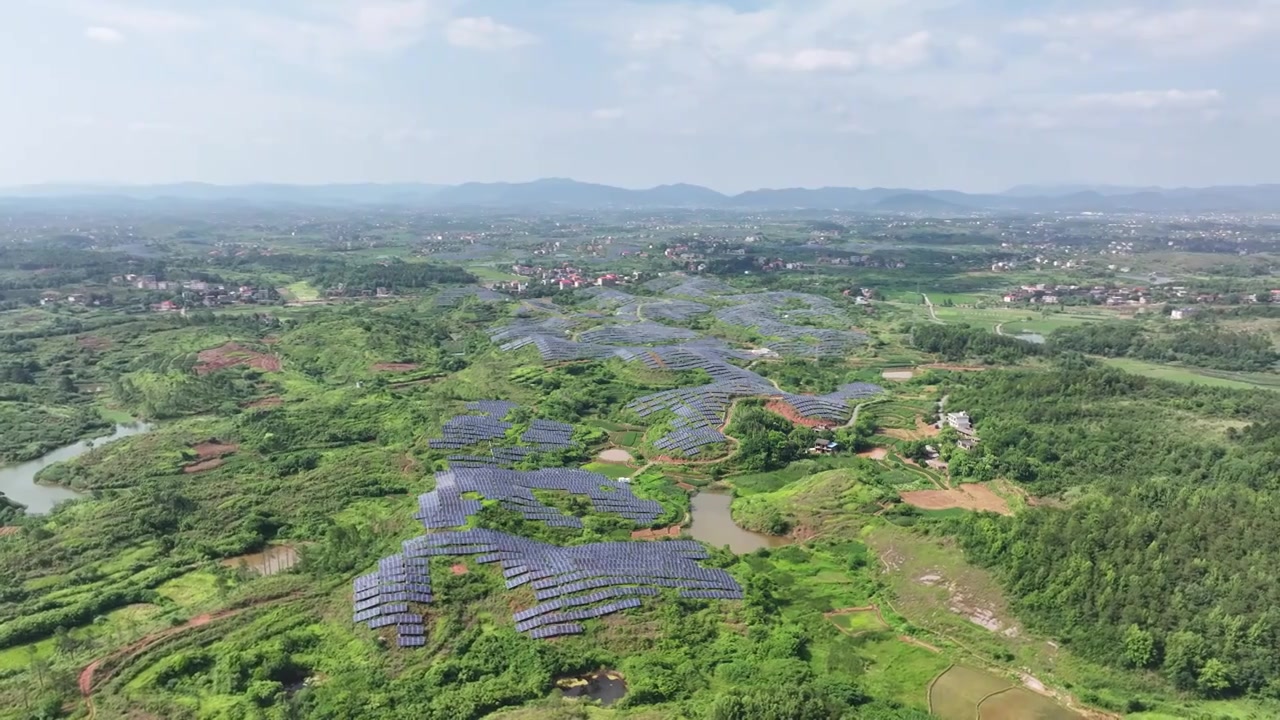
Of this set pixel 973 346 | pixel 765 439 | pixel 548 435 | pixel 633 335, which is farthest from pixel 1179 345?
pixel 548 435

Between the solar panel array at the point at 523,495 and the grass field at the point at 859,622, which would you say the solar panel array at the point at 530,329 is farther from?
the grass field at the point at 859,622

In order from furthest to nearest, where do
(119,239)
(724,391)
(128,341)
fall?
(119,239) < (128,341) < (724,391)

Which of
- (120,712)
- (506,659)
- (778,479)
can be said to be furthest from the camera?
(778,479)

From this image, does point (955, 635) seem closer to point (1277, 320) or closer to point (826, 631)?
point (826, 631)

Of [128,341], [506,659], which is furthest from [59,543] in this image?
[128,341]

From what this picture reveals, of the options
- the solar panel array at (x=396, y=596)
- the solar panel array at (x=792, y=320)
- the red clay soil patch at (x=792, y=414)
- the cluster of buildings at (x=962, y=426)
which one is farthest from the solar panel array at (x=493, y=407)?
the solar panel array at (x=792, y=320)
